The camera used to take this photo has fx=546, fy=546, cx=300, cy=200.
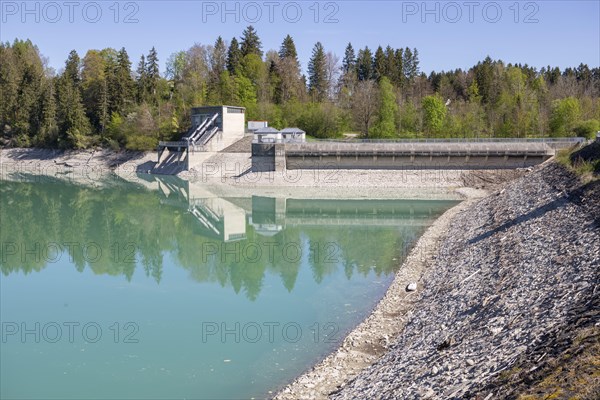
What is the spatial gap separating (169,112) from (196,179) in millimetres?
16280

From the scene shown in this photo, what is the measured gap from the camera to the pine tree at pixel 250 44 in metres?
69.5

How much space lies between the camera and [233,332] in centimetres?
1320

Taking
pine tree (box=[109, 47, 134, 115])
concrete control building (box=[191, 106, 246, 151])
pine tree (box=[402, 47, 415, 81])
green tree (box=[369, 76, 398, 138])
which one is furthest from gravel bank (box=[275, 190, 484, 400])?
pine tree (box=[402, 47, 415, 81])

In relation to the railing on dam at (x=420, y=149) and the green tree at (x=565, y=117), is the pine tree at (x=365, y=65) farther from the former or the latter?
the railing on dam at (x=420, y=149)

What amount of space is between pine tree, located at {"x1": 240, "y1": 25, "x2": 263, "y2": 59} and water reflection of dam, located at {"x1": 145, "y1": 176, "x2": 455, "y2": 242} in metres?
36.1

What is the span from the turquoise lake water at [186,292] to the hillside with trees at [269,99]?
23056mm

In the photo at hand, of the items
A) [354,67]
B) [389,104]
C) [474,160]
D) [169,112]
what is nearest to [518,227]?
[474,160]

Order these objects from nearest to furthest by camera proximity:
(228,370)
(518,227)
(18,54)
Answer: (228,370)
(518,227)
(18,54)

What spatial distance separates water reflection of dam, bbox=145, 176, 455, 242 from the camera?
27656 millimetres

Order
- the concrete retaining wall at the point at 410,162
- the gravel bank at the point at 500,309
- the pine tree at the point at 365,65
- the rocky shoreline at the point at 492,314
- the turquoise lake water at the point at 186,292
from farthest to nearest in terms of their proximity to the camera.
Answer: the pine tree at the point at 365,65
the concrete retaining wall at the point at 410,162
the turquoise lake water at the point at 186,292
the gravel bank at the point at 500,309
the rocky shoreline at the point at 492,314

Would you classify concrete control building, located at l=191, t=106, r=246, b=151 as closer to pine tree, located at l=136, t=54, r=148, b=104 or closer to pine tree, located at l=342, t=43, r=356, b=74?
pine tree, located at l=136, t=54, r=148, b=104

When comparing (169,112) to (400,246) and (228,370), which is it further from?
(228,370)

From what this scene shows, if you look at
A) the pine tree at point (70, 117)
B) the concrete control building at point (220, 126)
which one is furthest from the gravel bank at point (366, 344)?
A: the pine tree at point (70, 117)

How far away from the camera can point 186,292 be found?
16.8m
